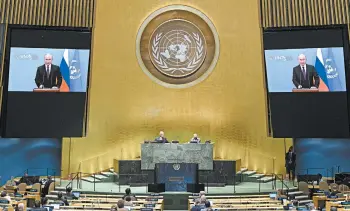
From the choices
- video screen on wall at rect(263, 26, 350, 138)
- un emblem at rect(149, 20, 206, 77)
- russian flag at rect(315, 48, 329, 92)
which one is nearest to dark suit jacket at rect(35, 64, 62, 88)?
un emblem at rect(149, 20, 206, 77)

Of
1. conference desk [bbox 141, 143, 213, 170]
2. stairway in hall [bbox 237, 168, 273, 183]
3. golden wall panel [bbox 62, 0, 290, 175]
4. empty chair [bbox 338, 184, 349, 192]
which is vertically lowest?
empty chair [bbox 338, 184, 349, 192]

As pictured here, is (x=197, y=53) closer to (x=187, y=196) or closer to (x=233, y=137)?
(x=233, y=137)

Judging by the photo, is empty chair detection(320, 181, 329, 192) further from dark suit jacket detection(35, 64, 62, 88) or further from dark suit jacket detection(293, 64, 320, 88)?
dark suit jacket detection(35, 64, 62, 88)

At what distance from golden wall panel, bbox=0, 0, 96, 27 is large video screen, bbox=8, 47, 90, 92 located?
104 cm

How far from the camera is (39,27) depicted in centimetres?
1583

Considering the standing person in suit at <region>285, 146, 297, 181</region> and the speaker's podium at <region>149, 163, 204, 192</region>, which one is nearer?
the speaker's podium at <region>149, 163, 204, 192</region>

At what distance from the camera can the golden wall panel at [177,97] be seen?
16.5 m

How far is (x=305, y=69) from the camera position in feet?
51.3

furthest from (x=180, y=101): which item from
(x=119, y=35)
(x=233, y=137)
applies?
(x=119, y=35)

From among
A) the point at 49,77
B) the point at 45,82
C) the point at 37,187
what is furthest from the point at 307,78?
the point at 37,187

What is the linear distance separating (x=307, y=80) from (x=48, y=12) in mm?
9904

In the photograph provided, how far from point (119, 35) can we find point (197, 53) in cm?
317

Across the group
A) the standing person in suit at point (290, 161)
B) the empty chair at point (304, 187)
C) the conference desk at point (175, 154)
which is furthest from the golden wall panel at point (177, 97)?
the empty chair at point (304, 187)

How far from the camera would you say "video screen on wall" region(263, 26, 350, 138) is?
15180 millimetres
